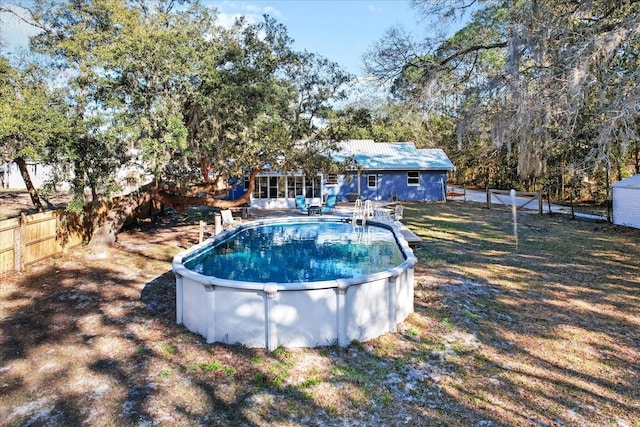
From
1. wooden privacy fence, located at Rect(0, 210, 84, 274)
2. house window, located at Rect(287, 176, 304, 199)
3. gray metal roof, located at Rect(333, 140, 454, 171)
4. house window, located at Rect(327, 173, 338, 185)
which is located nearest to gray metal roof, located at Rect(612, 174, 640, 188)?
gray metal roof, located at Rect(333, 140, 454, 171)

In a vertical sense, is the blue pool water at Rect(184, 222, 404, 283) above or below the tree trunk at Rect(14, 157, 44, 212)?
below

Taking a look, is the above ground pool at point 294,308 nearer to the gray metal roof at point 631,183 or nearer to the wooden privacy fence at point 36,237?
the wooden privacy fence at point 36,237

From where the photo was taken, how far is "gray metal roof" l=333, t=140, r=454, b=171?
891 inches

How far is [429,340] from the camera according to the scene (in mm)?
5324

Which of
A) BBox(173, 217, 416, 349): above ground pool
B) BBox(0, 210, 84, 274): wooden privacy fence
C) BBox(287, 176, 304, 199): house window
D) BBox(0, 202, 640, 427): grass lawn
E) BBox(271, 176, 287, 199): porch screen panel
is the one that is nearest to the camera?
BBox(0, 202, 640, 427): grass lawn

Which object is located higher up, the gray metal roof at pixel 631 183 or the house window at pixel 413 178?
the house window at pixel 413 178

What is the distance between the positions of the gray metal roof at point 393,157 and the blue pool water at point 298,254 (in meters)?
8.80

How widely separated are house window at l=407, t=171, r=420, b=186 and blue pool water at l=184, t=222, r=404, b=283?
31.8 feet

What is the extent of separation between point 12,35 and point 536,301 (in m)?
14.5

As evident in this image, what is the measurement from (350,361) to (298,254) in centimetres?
608

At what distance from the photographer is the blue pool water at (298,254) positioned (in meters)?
8.70

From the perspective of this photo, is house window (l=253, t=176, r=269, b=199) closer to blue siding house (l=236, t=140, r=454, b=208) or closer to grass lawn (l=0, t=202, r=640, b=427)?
blue siding house (l=236, t=140, r=454, b=208)

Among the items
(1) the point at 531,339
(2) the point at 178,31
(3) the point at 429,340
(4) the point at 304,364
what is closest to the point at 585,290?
(1) the point at 531,339

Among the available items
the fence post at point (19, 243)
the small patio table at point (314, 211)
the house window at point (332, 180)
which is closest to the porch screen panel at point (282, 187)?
the house window at point (332, 180)
